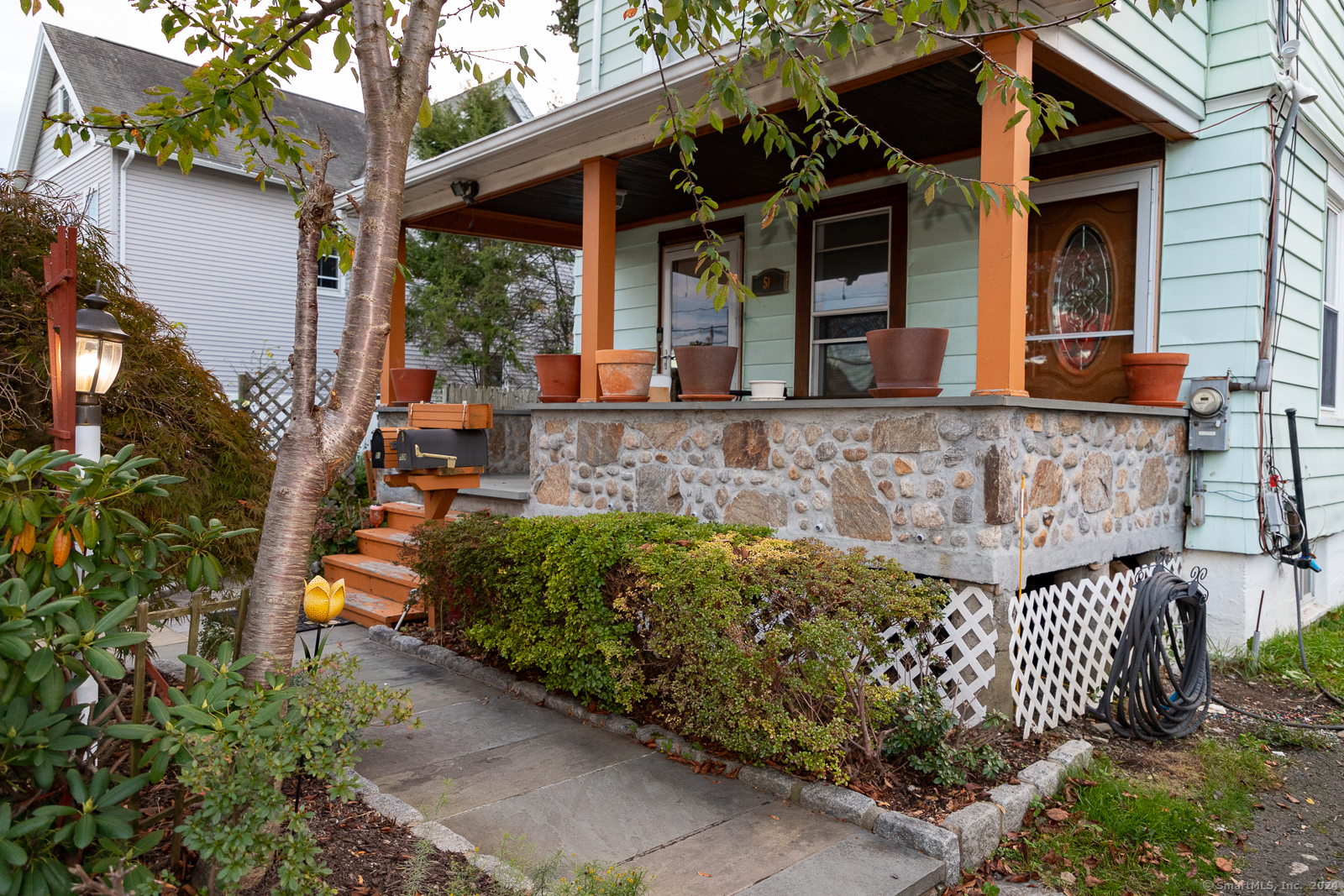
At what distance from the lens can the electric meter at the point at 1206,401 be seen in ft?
17.4

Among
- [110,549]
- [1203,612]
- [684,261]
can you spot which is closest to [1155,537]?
[1203,612]

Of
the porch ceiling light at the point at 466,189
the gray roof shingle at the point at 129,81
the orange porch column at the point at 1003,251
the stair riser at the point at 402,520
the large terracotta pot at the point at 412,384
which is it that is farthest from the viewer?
the gray roof shingle at the point at 129,81

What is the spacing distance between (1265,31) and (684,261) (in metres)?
4.77

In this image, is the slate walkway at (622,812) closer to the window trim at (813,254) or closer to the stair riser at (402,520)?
the stair riser at (402,520)

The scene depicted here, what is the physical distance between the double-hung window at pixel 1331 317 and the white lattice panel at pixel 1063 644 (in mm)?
3344

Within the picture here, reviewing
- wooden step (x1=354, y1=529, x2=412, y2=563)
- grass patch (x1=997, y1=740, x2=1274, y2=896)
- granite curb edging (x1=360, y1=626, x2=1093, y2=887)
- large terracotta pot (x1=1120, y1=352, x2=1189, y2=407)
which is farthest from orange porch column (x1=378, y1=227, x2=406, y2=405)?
grass patch (x1=997, y1=740, x2=1274, y2=896)

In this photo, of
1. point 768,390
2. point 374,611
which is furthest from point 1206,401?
point 374,611

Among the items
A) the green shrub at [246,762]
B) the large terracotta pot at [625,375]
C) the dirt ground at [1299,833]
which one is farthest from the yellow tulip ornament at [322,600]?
the dirt ground at [1299,833]

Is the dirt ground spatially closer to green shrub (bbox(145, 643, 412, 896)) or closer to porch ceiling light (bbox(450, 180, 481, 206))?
green shrub (bbox(145, 643, 412, 896))

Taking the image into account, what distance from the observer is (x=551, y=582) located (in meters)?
4.15

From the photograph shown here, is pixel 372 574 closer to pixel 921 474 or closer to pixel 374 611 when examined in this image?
pixel 374 611

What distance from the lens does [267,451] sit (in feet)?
14.6

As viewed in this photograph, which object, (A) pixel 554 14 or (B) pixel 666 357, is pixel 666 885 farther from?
(A) pixel 554 14

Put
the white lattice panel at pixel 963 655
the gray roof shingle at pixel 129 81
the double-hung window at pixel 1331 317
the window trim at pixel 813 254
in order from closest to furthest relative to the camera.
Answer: the white lattice panel at pixel 963 655, the window trim at pixel 813 254, the double-hung window at pixel 1331 317, the gray roof shingle at pixel 129 81
